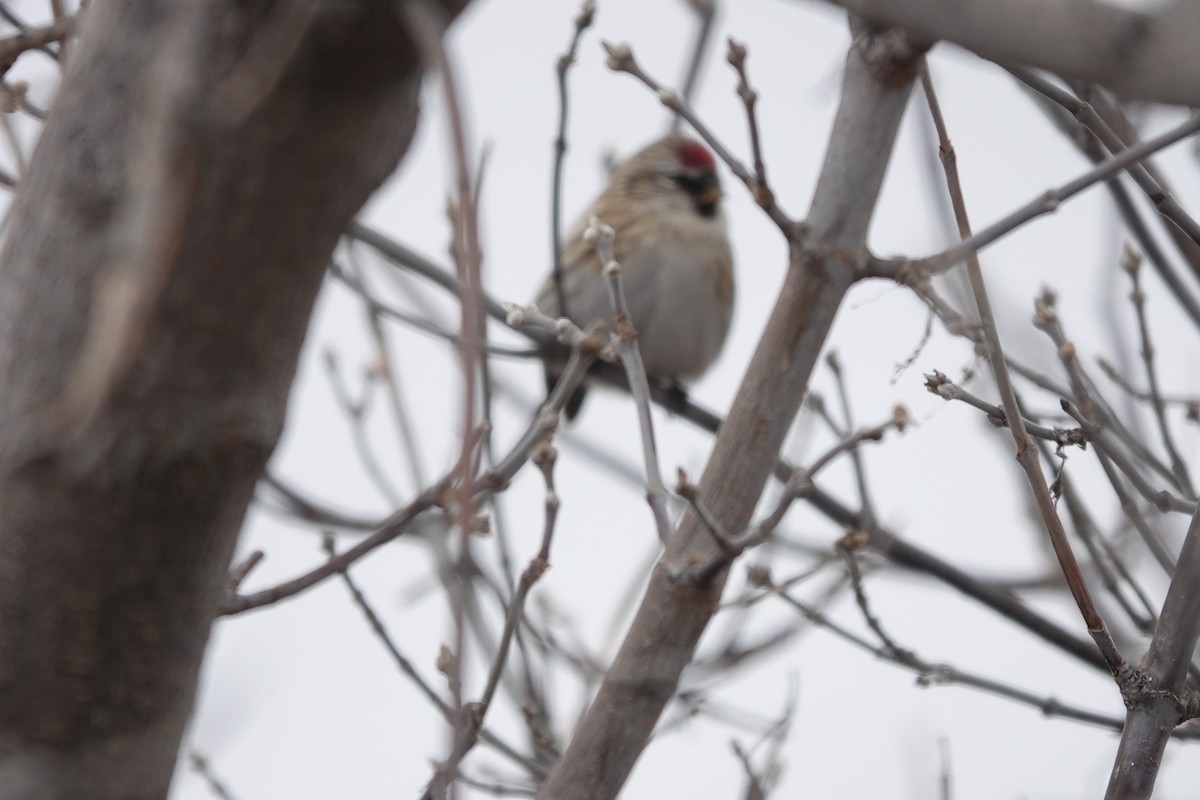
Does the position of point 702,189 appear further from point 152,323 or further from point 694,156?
point 152,323

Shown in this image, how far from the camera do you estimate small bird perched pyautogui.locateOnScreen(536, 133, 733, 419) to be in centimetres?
524

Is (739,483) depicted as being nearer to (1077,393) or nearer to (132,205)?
(1077,393)

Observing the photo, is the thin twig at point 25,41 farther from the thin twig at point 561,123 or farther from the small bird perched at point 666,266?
the small bird perched at point 666,266

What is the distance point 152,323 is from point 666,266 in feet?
14.5

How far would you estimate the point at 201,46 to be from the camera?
866 mm

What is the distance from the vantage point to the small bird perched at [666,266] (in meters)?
5.24

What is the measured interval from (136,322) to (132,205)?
117mm

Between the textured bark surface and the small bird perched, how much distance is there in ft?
13.5

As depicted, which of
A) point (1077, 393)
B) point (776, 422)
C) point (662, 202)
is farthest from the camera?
point (662, 202)

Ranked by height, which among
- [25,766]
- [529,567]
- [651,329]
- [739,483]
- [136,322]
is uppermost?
[651,329]

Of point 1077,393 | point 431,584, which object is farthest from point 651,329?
point 1077,393

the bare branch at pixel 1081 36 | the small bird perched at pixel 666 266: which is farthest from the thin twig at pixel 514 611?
the small bird perched at pixel 666 266

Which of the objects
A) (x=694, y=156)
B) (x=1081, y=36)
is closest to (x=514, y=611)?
(x=1081, y=36)

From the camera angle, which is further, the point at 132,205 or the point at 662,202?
the point at 662,202
